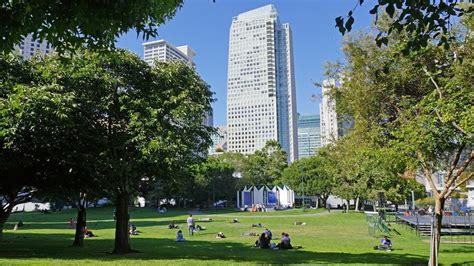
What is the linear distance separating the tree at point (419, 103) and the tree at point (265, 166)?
71.6 meters

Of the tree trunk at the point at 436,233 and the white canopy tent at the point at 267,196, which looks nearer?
the tree trunk at the point at 436,233

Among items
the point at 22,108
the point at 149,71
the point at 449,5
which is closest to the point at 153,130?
the point at 149,71

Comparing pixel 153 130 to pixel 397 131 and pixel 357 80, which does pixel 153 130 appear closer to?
pixel 357 80

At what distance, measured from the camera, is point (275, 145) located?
92125 mm

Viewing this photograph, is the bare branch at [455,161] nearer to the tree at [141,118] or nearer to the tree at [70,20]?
the tree at [141,118]

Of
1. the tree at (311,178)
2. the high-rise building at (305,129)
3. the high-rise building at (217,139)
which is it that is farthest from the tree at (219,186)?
the high-rise building at (305,129)

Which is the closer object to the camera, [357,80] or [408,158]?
[408,158]

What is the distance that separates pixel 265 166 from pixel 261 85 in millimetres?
73977

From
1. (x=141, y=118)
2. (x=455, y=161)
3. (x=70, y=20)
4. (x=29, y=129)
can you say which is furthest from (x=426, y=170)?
(x=29, y=129)

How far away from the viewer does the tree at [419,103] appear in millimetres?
12039

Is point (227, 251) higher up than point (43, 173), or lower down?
lower down

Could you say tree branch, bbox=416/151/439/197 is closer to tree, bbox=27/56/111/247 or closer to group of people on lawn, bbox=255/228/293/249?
group of people on lawn, bbox=255/228/293/249

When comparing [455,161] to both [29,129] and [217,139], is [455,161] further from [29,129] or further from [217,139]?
[217,139]

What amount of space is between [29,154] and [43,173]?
1907mm
